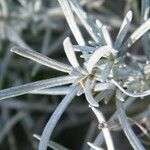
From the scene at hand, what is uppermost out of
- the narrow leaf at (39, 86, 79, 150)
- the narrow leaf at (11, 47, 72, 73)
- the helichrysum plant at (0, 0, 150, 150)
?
the narrow leaf at (11, 47, 72, 73)

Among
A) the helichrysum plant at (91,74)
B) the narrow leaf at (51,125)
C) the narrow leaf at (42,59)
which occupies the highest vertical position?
the narrow leaf at (42,59)

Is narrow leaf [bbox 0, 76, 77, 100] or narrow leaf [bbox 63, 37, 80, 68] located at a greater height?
narrow leaf [bbox 63, 37, 80, 68]

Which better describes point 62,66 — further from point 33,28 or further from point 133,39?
point 33,28

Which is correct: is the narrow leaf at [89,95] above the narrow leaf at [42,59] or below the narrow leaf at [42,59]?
below

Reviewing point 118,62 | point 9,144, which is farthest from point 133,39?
point 9,144

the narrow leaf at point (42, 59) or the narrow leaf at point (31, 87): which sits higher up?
the narrow leaf at point (42, 59)

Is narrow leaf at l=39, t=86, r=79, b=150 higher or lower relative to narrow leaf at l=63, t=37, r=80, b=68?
lower

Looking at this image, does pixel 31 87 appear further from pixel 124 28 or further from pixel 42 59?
pixel 124 28

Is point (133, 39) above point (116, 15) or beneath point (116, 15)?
beneath

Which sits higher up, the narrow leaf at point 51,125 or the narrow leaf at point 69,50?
the narrow leaf at point 69,50

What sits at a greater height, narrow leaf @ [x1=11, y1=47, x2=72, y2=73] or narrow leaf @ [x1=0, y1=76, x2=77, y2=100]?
narrow leaf @ [x1=11, y1=47, x2=72, y2=73]

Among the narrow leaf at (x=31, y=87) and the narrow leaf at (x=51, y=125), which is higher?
the narrow leaf at (x=31, y=87)
